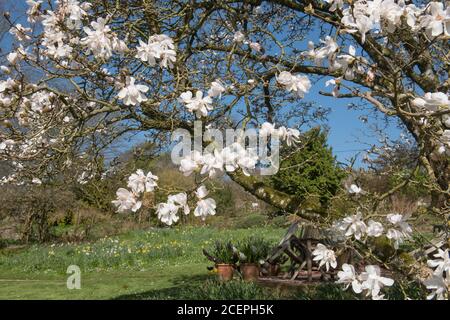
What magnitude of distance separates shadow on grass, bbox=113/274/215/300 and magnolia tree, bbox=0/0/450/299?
5.89 ft

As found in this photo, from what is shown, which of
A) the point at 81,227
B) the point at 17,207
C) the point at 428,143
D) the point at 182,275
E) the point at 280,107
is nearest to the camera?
the point at 428,143

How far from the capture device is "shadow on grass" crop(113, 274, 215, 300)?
5840 mm

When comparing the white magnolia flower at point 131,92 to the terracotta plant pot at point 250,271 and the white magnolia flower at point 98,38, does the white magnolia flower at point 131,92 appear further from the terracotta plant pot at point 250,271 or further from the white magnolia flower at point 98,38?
the terracotta plant pot at point 250,271

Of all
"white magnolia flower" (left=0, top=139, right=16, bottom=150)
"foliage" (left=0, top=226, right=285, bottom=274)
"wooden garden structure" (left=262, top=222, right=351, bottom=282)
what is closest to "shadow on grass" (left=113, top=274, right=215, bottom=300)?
"wooden garden structure" (left=262, top=222, right=351, bottom=282)

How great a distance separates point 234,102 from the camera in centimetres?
380

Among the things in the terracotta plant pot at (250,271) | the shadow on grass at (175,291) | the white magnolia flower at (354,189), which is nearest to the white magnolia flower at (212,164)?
the white magnolia flower at (354,189)

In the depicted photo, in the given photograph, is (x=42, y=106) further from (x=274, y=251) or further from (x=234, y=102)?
(x=274, y=251)

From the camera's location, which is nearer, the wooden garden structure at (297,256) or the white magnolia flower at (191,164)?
the white magnolia flower at (191,164)

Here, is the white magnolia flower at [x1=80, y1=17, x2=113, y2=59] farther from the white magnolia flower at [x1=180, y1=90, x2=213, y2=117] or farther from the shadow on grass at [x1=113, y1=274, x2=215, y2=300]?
the shadow on grass at [x1=113, y1=274, x2=215, y2=300]

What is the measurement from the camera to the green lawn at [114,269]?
23.8 feet

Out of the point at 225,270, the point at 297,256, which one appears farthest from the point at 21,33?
the point at 297,256

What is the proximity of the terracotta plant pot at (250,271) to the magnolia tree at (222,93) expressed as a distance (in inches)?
92.6
